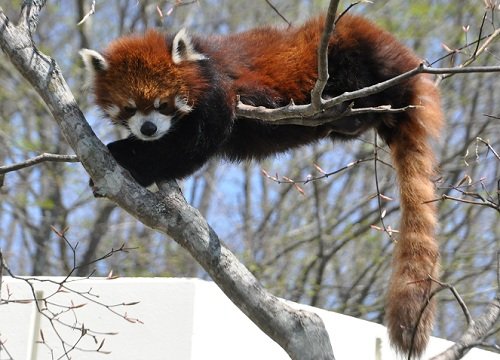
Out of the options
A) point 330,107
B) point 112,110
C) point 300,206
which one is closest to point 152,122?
point 112,110

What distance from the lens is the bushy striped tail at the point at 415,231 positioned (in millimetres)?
3358

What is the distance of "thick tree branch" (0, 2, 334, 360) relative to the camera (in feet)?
9.87

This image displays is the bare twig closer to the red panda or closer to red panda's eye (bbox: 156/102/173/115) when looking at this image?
the red panda

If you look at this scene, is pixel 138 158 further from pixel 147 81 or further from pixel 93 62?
pixel 93 62

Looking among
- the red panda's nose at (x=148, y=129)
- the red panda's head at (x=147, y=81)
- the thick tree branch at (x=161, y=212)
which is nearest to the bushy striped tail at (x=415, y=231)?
the thick tree branch at (x=161, y=212)

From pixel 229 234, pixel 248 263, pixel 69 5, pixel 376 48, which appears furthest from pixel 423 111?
pixel 69 5

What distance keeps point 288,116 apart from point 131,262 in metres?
7.17

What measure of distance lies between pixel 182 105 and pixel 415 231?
1.27 m

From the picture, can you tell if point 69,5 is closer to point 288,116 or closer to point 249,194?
point 249,194

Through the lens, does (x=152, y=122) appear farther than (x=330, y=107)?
Yes

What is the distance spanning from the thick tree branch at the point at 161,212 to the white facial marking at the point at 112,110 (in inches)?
40.2

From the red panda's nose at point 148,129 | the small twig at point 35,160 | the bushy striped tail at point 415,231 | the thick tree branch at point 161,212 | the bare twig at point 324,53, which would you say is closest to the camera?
the bare twig at point 324,53

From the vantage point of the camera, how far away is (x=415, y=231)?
13.2 feet

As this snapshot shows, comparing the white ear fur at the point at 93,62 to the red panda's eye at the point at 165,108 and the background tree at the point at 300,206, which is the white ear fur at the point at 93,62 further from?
the background tree at the point at 300,206
